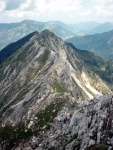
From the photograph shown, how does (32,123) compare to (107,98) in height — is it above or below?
below

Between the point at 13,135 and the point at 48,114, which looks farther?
the point at 48,114

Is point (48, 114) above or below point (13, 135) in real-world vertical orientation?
above

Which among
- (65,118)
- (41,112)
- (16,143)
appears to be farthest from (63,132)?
(41,112)

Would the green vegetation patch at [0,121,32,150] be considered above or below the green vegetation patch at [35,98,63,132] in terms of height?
below

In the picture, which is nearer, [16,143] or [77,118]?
[77,118]

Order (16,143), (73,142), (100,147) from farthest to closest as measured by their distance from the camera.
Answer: (16,143), (73,142), (100,147)

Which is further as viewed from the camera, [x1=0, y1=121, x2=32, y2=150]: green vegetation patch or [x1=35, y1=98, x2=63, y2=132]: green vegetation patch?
[x1=35, y1=98, x2=63, y2=132]: green vegetation patch

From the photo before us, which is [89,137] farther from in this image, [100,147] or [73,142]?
[100,147]

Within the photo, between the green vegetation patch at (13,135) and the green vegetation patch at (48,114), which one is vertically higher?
the green vegetation patch at (48,114)

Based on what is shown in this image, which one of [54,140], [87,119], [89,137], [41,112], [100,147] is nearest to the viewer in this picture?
[100,147]

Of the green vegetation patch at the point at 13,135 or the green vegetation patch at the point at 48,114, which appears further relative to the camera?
the green vegetation patch at the point at 48,114
